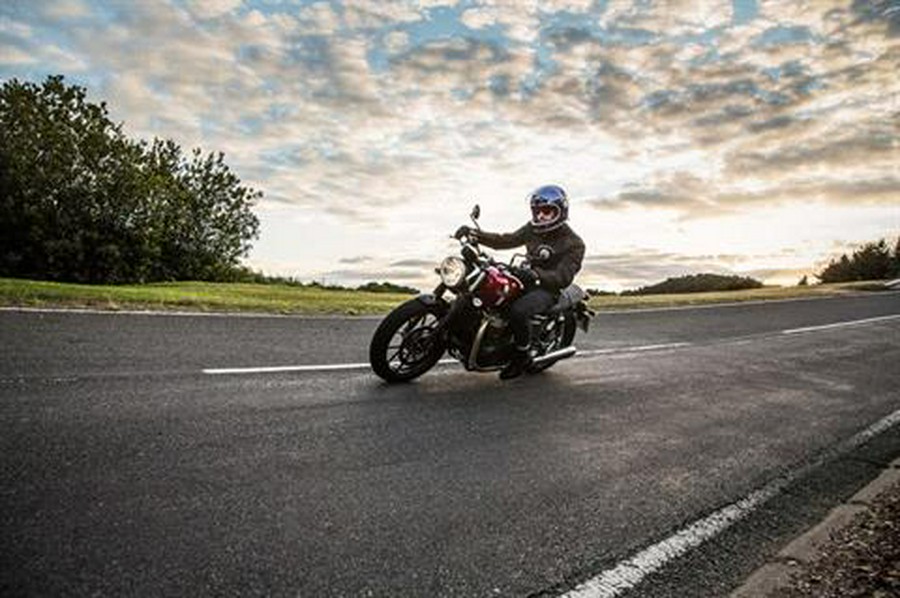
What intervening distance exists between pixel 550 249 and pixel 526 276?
548 millimetres

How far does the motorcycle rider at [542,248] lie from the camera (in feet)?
23.3

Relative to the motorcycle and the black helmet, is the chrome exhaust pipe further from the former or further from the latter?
the black helmet

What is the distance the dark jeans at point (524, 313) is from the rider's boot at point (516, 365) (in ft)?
0.48

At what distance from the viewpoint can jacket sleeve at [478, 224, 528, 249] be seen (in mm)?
7706

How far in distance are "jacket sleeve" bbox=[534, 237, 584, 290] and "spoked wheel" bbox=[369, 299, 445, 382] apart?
1.37 meters

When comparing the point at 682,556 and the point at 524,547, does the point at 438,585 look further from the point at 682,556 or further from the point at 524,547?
the point at 682,556

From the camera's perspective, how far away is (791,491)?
4.47 meters

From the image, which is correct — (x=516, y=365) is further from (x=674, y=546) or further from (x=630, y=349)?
(x=630, y=349)

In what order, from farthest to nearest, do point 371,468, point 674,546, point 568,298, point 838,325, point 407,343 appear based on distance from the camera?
point 838,325, point 568,298, point 407,343, point 371,468, point 674,546

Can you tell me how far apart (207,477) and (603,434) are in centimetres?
319

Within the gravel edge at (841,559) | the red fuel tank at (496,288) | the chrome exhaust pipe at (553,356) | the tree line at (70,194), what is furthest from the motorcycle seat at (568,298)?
the tree line at (70,194)

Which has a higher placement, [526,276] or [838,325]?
[526,276]

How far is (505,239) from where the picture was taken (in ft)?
26.0

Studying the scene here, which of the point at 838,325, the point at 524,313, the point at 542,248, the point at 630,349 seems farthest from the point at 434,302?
the point at 838,325
